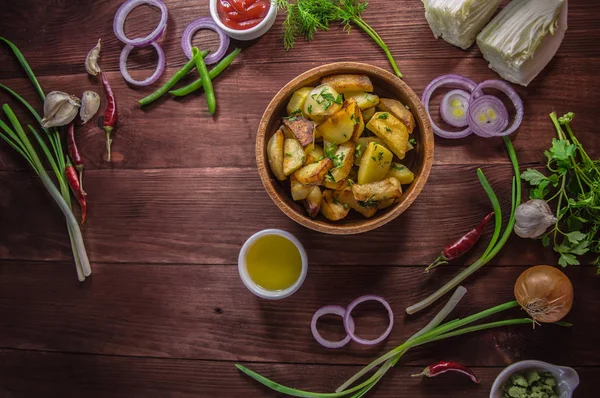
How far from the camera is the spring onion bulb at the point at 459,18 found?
209cm

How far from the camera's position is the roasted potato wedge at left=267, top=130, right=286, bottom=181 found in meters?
1.93

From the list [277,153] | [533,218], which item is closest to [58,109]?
[277,153]

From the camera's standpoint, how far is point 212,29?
2.32m

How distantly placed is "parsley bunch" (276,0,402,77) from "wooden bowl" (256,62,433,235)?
13.0 inches

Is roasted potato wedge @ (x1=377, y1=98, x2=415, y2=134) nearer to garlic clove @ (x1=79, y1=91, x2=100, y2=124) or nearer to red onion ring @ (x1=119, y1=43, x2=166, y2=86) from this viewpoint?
red onion ring @ (x1=119, y1=43, x2=166, y2=86)

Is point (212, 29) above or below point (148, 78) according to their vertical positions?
above

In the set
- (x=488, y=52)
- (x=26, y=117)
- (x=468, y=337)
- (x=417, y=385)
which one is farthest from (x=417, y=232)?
(x=26, y=117)

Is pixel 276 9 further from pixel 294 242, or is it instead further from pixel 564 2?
pixel 564 2

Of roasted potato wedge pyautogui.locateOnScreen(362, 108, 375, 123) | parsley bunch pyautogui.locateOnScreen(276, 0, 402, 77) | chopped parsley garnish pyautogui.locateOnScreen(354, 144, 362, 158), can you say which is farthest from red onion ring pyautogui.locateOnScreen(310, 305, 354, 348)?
parsley bunch pyautogui.locateOnScreen(276, 0, 402, 77)

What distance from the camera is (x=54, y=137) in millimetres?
2350

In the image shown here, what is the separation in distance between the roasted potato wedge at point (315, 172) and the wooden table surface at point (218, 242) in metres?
0.40

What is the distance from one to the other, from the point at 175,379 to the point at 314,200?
102cm

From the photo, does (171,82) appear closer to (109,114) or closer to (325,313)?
(109,114)

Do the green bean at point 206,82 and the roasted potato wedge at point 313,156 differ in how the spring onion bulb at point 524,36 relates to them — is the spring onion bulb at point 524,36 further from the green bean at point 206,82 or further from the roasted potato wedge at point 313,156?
the green bean at point 206,82
